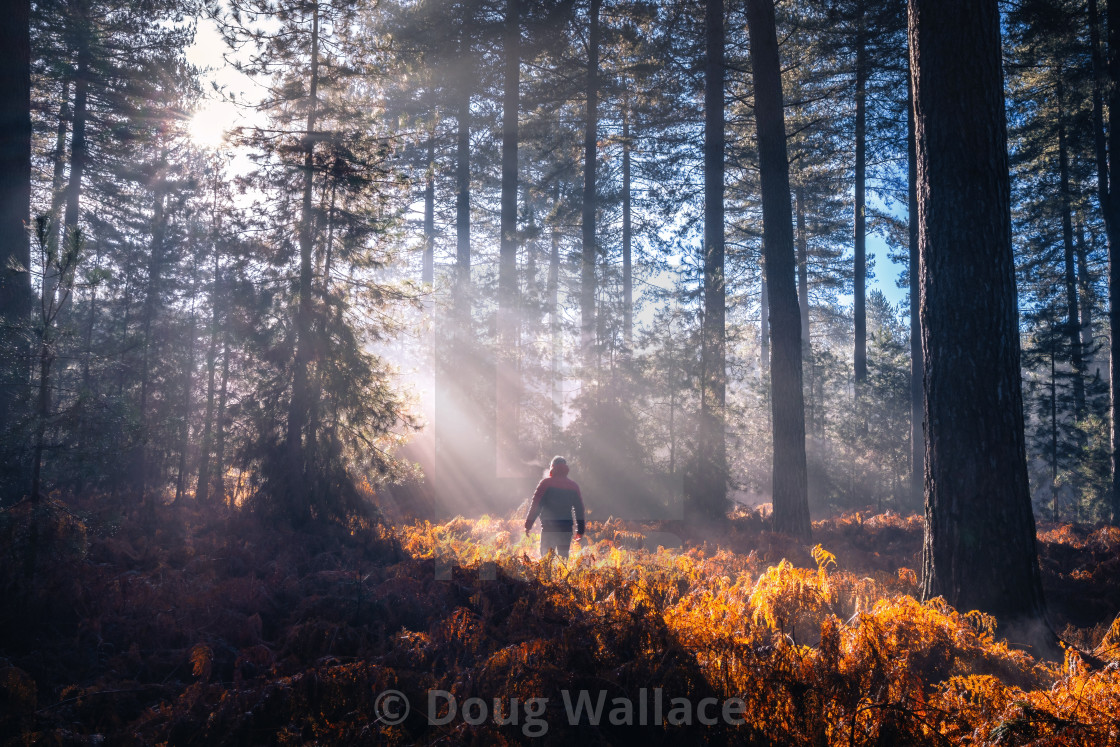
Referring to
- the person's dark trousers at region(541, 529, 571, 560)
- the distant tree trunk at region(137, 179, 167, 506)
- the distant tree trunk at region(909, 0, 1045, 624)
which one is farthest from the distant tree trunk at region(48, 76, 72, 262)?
the distant tree trunk at region(909, 0, 1045, 624)

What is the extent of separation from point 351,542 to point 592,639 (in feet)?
19.1

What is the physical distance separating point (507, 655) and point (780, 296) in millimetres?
8301

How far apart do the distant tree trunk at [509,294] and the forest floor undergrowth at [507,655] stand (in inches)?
430

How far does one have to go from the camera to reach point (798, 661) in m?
3.69

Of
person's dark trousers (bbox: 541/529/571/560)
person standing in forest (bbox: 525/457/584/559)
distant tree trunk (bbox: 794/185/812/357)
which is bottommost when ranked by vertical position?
person's dark trousers (bbox: 541/529/571/560)

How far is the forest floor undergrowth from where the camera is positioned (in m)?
3.19

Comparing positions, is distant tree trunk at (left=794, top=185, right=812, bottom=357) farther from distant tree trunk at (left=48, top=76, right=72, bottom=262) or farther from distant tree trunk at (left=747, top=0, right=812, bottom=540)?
distant tree trunk at (left=48, top=76, right=72, bottom=262)

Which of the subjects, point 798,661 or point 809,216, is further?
point 809,216

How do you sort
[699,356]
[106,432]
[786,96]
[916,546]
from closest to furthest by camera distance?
[106,432]
[916,546]
[699,356]
[786,96]

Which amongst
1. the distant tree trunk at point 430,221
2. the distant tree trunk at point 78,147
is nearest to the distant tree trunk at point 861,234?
the distant tree trunk at point 430,221

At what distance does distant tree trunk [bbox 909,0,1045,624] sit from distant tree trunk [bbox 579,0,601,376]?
40.0 feet

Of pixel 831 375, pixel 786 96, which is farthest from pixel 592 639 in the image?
pixel 831 375

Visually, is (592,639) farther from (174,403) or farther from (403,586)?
(174,403)

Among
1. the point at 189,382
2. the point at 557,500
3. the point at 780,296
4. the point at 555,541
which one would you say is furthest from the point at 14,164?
the point at 780,296
